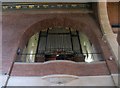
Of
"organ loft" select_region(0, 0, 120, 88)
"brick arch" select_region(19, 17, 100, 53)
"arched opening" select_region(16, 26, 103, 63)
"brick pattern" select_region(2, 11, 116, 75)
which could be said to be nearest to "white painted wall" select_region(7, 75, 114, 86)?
"organ loft" select_region(0, 0, 120, 88)

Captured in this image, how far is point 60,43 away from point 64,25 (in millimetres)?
1890

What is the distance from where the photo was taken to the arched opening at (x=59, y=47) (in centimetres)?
1383

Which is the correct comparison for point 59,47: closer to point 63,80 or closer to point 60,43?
point 60,43

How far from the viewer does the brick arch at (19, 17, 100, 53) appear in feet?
38.9

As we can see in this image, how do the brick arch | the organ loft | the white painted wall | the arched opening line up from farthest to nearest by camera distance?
the arched opening, the brick arch, the organ loft, the white painted wall

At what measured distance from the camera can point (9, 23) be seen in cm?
1223

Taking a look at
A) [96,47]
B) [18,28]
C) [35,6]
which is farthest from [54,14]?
[96,47]

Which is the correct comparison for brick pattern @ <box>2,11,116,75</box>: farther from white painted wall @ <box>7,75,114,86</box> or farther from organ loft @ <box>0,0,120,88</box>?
white painted wall @ <box>7,75,114,86</box>

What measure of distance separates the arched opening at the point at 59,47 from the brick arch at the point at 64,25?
0.99m

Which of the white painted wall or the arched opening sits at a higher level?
the arched opening

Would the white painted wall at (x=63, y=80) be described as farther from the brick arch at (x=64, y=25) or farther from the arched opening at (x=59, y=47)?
the arched opening at (x=59, y=47)

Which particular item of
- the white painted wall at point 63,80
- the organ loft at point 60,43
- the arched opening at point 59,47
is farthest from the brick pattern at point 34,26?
the white painted wall at point 63,80

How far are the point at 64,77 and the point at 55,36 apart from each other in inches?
259

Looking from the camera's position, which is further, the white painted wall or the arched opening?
the arched opening
